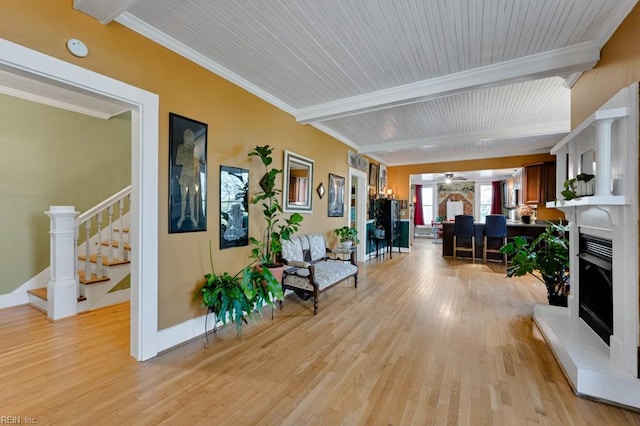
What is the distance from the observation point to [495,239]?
6520 mm

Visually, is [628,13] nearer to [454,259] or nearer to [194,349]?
[194,349]

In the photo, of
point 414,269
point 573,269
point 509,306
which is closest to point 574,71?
point 573,269

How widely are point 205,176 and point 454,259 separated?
6555 millimetres

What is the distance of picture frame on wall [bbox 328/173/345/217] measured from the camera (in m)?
5.10

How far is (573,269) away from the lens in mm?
2695

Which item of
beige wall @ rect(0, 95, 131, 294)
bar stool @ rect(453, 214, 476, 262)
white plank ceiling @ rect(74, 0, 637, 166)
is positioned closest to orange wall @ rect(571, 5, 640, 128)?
white plank ceiling @ rect(74, 0, 637, 166)

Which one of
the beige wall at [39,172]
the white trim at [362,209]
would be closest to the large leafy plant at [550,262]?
the white trim at [362,209]

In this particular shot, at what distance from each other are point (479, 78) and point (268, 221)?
2840 mm

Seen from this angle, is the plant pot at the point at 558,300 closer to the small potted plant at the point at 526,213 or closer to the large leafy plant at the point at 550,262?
the large leafy plant at the point at 550,262

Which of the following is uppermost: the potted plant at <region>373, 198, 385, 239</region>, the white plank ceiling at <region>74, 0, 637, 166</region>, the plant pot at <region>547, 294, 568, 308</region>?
the white plank ceiling at <region>74, 0, 637, 166</region>

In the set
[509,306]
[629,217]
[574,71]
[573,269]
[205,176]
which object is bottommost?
[509,306]

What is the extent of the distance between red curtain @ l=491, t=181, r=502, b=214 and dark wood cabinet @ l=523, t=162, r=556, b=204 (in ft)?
13.9

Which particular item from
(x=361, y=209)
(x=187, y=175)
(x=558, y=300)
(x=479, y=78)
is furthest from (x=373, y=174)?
(x=187, y=175)

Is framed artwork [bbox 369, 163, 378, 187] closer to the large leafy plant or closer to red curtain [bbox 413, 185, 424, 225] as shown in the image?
the large leafy plant
